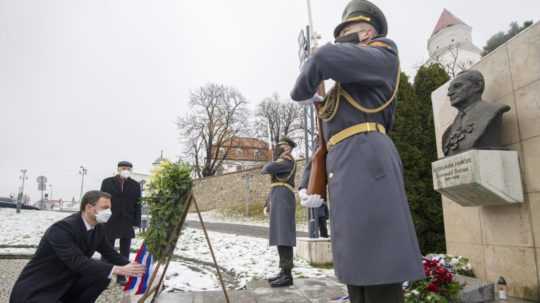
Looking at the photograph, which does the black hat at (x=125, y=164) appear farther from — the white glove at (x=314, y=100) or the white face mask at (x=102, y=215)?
the white glove at (x=314, y=100)

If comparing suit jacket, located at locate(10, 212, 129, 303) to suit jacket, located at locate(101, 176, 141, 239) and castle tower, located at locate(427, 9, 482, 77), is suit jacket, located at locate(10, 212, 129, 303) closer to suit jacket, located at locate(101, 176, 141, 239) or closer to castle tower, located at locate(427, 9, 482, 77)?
suit jacket, located at locate(101, 176, 141, 239)

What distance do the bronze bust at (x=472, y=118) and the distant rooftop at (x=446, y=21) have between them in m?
47.9

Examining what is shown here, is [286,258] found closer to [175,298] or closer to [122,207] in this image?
[175,298]

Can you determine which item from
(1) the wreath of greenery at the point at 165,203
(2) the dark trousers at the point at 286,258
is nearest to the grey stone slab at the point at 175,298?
(1) the wreath of greenery at the point at 165,203

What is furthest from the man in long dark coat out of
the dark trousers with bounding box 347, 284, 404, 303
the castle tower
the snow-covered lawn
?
the castle tower

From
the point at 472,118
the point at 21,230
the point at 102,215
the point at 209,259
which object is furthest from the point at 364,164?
the point at 21,230

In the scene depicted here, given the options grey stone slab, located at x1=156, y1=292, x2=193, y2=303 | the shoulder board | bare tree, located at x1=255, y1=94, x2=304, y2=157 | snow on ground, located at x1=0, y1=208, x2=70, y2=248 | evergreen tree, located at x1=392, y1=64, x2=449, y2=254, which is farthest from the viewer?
bare tree, located at x1=255, y1=94, x2=304, y2=157

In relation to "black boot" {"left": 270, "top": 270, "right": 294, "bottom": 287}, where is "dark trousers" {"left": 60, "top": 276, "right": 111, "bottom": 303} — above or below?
above

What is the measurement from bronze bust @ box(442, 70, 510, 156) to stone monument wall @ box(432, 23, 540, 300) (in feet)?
0.60

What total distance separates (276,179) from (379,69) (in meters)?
3.65

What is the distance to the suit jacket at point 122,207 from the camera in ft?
18.5

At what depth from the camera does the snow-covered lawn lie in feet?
18.5

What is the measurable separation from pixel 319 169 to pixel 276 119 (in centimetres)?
3547

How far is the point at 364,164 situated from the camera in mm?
1717
